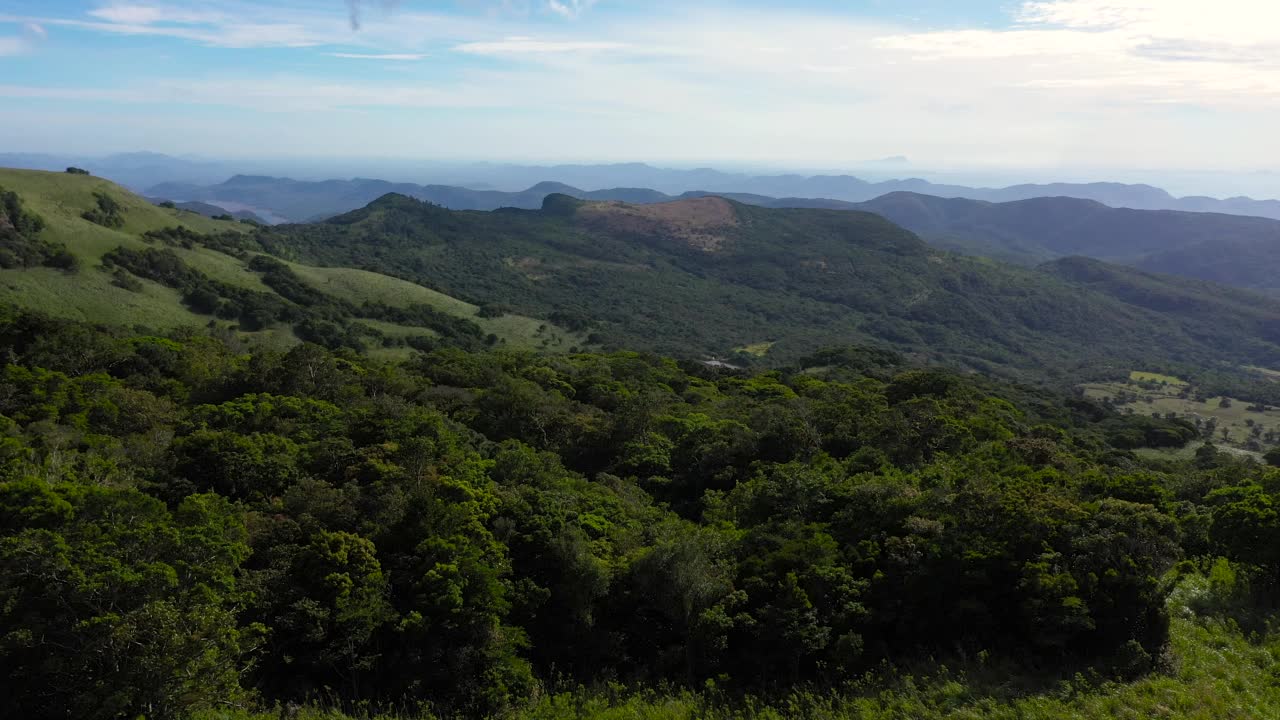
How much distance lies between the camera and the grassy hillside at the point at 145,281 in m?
73.2

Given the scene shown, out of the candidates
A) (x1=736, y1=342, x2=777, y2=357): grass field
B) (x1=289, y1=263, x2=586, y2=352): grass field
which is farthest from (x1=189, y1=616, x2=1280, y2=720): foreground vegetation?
(x1=736, y1=342, x2=777, y2=357): grass field

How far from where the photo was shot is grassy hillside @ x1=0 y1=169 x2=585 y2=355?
73.2 metres

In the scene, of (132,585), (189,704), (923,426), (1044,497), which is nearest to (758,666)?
(1044,497)

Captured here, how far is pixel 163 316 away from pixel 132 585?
7772 centimetres

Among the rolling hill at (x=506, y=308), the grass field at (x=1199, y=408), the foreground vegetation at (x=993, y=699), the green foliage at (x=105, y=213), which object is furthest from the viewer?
the green foliage at (x=105, y=213)

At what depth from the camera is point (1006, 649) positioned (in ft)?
57.1

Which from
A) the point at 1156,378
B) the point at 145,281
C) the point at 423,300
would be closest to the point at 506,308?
the point at 423,300

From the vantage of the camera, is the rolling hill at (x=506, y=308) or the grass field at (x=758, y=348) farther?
the grass field at (x=758, y=348)

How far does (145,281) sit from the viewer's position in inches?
3349

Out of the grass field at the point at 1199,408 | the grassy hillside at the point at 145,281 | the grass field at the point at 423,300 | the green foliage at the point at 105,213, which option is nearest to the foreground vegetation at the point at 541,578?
the grassy hillside at the point at 145,281

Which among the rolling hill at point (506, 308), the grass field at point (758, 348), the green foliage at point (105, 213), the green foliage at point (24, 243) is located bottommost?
the grass field at point (758, 348)

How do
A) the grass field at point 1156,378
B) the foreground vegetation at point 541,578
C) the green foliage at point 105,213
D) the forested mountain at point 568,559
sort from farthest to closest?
the grass field at point 1156,378, the green foliage at point 105,213, the forested mountain at point 568,559, the foreground vegetation at point 541,578

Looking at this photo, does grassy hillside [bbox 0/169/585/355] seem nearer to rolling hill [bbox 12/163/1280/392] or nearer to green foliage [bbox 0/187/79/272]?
rolling hill [bbox 12/163/1280/392]

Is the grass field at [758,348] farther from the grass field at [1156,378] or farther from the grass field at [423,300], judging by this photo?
the grass field at [1156,378]
